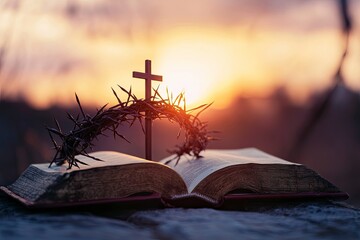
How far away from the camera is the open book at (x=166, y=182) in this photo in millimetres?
1120

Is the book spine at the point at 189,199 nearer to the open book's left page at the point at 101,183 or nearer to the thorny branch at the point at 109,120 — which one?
the open book's left page at the point at 101,183

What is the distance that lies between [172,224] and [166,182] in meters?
0.25

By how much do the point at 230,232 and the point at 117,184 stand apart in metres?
0.33

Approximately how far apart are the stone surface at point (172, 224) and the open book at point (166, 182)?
5cm

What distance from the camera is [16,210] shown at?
1174 millimetres

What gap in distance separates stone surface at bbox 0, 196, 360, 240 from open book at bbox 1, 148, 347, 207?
0.05 m

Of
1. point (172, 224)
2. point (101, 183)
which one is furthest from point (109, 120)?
point (172, 224)

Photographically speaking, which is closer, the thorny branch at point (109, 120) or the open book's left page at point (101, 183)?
the open book's left page at point (101, 183)

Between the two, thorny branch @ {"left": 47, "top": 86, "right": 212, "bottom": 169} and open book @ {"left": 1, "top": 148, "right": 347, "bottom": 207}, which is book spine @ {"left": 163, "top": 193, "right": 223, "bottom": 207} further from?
thorny branch @ {"left": 47, "top": 86, "right": 212, "bottom": 169}

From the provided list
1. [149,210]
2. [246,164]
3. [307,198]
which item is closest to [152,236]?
[149,210]

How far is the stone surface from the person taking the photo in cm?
92

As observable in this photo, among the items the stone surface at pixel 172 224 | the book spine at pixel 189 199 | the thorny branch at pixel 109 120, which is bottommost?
the stone surface at pixel 172 224

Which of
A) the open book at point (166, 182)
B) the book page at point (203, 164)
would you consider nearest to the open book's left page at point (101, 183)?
the open book at point (166, 182)

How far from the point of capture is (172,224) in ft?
3.22
